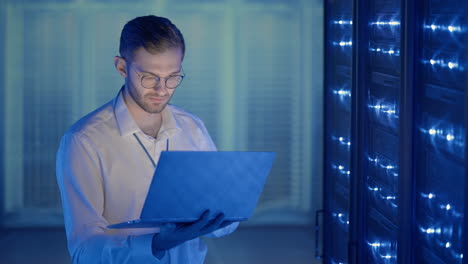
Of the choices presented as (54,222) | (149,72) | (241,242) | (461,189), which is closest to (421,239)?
(461,189)

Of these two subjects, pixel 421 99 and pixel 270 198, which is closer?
pixel 421 99

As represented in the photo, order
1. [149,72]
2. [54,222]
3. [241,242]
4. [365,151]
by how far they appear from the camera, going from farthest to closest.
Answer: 1. [54,222]
2. [241,242]
3. [365,151]
4. [149,72]

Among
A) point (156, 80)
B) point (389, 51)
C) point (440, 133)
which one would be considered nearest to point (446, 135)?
point (440, 133)

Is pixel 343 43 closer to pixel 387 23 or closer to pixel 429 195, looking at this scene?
pixel 387 23

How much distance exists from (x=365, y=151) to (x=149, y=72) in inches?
45.3

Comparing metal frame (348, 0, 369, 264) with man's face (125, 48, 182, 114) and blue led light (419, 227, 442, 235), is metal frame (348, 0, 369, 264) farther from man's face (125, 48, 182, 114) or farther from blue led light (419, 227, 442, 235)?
man's face (125, 48, 182, 114)

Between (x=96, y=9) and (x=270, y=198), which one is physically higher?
(x=96, y=9)

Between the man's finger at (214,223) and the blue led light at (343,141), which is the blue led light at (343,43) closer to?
the blue led light at (343,141)

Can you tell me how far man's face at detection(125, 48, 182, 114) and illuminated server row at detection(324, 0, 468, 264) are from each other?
75cm

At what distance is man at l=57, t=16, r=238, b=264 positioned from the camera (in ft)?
5.97

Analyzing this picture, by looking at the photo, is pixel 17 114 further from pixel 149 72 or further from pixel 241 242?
pixel 149 72

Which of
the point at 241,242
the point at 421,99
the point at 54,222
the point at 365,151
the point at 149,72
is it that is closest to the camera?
the point at 149,72

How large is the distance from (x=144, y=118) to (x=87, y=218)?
1.38 feet

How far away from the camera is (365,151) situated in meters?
2.78
